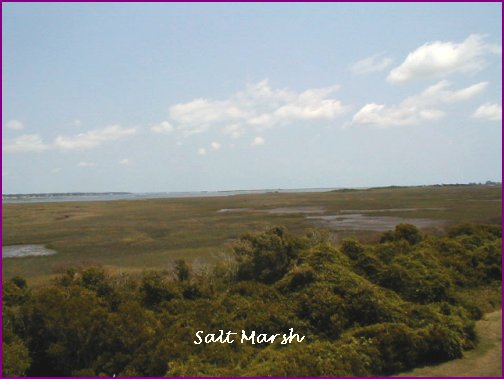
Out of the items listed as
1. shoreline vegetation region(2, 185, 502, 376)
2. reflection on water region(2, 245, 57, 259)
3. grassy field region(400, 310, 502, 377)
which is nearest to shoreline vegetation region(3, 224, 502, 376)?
shoreline vegetation region(2, 185, 502, 376)

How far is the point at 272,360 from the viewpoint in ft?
39.4

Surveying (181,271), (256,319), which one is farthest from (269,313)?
(181,271)

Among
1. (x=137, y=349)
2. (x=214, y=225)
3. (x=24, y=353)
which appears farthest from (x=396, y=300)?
(x=214, y=225)

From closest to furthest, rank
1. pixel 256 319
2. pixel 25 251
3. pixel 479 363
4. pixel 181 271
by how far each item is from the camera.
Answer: pixel 479 363, pixel 256 319, pixel 181 271, pixel 25 251

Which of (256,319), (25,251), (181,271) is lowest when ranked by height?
(25,251)

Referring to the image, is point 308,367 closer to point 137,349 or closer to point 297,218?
point 137,349

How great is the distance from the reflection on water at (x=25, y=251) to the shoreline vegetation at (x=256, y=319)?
21.4 m

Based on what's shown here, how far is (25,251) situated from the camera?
38125mm

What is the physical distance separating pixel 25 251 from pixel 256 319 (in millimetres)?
31474

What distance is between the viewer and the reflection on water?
3609 cm

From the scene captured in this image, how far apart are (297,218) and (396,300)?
41.0 meters

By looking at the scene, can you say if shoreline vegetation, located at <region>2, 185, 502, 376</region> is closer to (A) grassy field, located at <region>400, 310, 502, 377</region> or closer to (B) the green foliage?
(B) the green foliage

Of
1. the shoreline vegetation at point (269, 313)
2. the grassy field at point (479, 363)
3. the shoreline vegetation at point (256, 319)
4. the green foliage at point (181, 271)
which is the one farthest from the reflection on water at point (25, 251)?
the grassy field at point (479, 363)

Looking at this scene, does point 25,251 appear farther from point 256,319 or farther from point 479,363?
point 479,363
